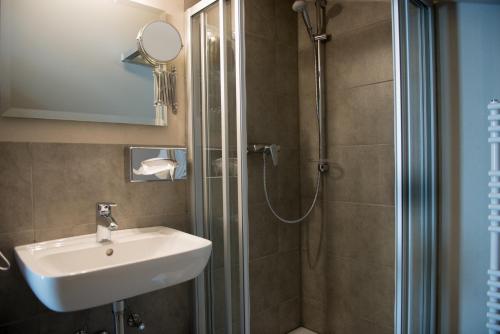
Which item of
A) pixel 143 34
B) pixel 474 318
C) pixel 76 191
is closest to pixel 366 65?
pixel 143 34

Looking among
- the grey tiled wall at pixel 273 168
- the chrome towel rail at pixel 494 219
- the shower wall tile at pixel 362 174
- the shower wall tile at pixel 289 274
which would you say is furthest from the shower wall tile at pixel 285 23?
the shower wall tile at pixel 289 274

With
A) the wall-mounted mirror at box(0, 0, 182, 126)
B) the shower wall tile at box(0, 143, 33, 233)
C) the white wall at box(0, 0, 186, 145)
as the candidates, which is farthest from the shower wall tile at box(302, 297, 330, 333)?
the shower wall tile at box(0, 143, 33, 233)

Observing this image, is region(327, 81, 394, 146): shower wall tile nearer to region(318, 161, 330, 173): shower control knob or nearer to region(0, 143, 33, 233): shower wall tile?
region(318, 161, 330, 173): shower control knob

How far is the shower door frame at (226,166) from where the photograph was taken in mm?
1216

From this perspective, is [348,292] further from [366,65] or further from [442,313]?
[366,65]

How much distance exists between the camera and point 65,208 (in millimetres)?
1241

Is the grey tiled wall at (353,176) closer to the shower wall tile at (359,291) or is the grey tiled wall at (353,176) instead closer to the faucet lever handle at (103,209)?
the shower wall tile at (359,291)

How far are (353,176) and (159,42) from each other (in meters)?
1.25

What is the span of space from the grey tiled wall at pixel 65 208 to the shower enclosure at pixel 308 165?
192mm

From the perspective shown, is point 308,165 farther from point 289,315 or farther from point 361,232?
point 289,315

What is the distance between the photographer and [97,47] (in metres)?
1.34

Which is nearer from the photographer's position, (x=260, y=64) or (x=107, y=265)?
(x=107, y=265)

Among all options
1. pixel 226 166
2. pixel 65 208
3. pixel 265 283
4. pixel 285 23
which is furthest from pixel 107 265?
pixel 285 23

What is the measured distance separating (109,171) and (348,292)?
1.48 m
